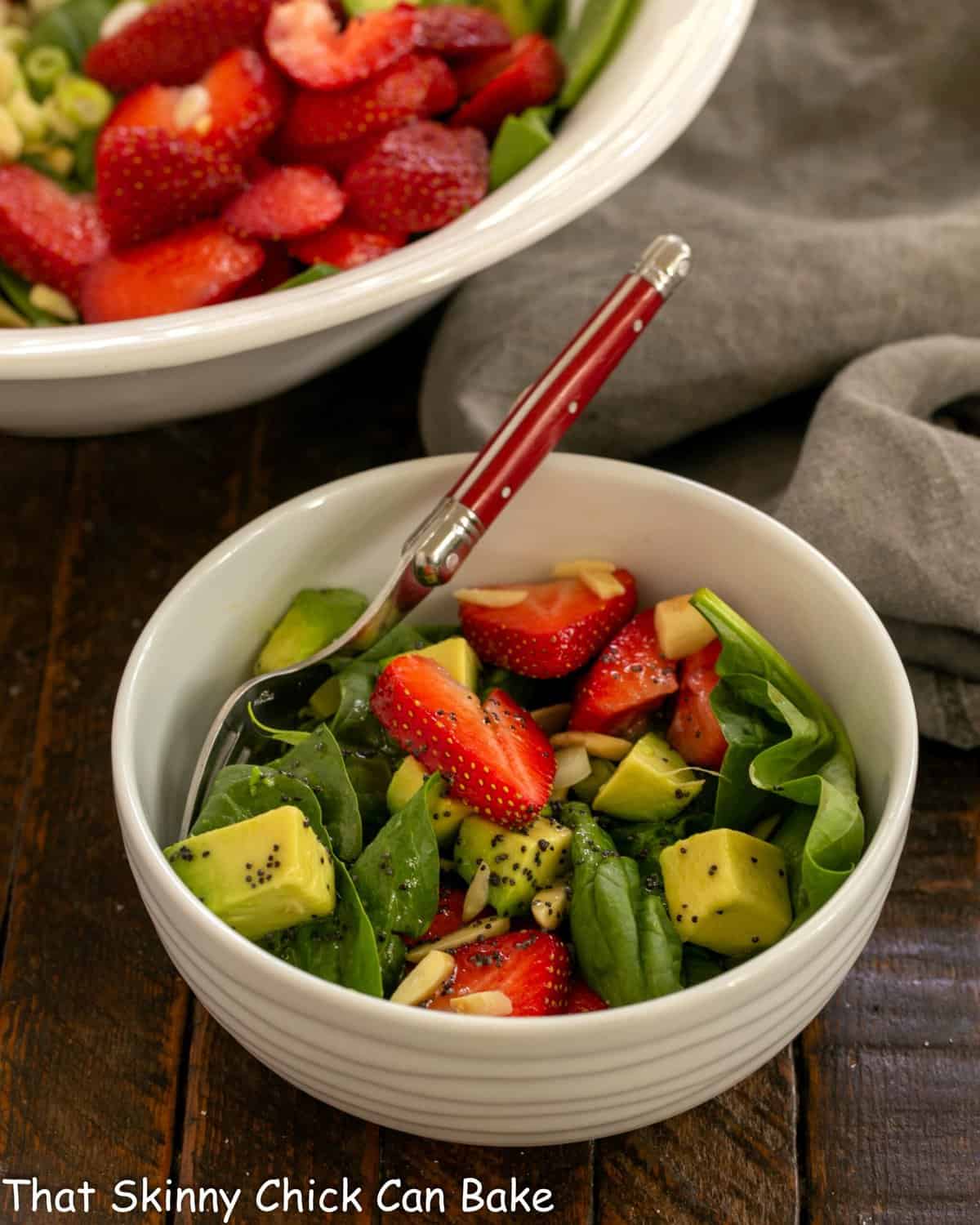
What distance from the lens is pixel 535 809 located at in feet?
2.98

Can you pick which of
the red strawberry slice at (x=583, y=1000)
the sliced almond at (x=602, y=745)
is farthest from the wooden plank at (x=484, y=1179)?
the sliced almond at (x=602, y=745)

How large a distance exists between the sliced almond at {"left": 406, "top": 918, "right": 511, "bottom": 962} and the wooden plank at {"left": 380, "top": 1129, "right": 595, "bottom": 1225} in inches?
5.1

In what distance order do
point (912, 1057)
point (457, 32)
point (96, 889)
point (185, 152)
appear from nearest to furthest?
point (912, 1057) < point (96, 889) < point (185, 152) < point (457, 32)

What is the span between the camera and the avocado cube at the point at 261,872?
0.82m

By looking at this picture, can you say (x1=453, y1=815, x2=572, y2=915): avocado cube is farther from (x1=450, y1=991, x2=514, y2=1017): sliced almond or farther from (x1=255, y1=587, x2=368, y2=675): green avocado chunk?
(x1=255, y1=587, x2=368, y2=675): green avocado chunk

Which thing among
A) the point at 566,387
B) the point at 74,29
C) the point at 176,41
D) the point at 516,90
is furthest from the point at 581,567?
the point at 74,29

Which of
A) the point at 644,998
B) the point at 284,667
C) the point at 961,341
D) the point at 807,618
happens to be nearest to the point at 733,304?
the point at 961,341

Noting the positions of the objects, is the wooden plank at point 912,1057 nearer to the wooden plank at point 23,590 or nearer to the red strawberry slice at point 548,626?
the red strawberry slice at point 548,626

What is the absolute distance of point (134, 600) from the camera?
1267mm

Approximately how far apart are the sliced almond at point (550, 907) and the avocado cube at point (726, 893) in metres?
0.06

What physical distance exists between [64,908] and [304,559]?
0.98ft

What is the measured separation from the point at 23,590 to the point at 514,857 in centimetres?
58

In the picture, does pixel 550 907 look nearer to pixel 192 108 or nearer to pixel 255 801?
pixel 255 801

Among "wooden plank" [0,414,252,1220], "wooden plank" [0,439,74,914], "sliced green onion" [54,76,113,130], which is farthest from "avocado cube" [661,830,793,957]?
"sliced green onion" [54,76,113,130]
